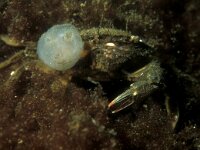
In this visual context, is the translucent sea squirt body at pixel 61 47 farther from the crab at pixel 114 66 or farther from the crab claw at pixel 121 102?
the crab claw at pixel 121 102

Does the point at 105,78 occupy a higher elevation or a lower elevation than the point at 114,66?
lower

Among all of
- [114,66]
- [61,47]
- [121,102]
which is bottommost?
[121,102]

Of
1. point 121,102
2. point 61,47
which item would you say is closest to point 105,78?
point 121,102

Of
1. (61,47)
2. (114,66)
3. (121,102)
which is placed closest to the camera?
(61,47)

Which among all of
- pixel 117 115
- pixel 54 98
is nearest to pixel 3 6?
pixel 54 98

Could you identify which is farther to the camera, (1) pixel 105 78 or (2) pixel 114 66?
(1) pixel 105 78

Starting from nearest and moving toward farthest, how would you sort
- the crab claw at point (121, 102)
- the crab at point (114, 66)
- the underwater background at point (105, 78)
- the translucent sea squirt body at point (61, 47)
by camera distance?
the underwater background at point (105, 78)
the translucent sea squirt body at point (61, 47)
the crab claw at point (121, 102)
the crab at point (114, 66)

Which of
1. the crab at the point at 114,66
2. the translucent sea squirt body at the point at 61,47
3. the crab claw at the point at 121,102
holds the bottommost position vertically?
the crab claw at the point at 121,102

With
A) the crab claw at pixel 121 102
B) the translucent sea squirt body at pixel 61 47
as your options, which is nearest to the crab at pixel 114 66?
the crab claw at pixel 121 102

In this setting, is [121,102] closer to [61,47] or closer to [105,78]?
[105,78]

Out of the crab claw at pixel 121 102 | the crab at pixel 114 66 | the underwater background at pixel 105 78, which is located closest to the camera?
the underwater background at pixel 105 78

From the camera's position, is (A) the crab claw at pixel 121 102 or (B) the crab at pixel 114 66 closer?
(A) the crab claw at pixel 121 102
